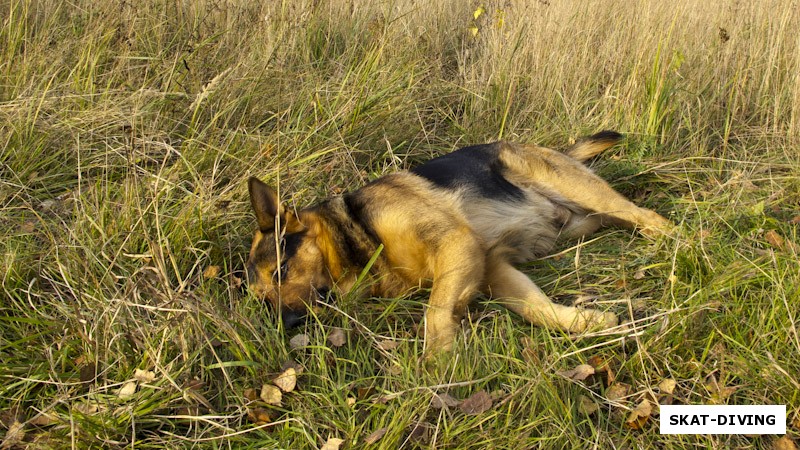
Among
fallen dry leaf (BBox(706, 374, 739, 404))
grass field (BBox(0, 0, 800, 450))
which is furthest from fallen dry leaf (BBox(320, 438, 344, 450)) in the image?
fallen dry leaf (BBox(706, 374, 739, 404))

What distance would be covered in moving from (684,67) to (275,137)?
3.52 meters

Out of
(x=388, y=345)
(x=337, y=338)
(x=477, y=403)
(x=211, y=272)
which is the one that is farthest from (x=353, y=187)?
(x=477, y=403)

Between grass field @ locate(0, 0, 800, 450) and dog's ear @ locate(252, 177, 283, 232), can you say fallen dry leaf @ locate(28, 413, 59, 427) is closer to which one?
grass field @ locate(0, 0, 800, 450)

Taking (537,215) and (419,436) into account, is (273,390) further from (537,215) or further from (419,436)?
(537,215)

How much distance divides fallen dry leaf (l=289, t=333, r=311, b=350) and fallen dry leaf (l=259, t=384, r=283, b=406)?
0.32 meters

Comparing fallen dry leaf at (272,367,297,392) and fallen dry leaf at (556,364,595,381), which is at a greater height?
fallen dry leaf at (272,367,297,392)

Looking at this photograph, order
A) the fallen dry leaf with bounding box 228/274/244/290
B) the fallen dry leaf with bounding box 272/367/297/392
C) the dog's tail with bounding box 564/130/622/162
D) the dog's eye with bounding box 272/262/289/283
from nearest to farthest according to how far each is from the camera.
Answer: the fallen dry leaf with bounding box 272/367/297/392, the dog's eye with bounding box 272/262/289/283, the fallen dry leaf with bounding box 228/274/244/290, the dog's tail with bounding box 564/130/622/162

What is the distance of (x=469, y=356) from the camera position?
3.03m

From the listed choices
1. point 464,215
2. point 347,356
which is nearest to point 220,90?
point 464,215

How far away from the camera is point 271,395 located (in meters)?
2.88

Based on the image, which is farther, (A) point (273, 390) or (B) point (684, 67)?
(B) point (684, 67)

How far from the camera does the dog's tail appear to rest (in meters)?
4.79

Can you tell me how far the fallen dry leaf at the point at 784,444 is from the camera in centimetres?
256

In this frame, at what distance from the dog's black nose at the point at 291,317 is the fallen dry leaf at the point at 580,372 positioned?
134cm
